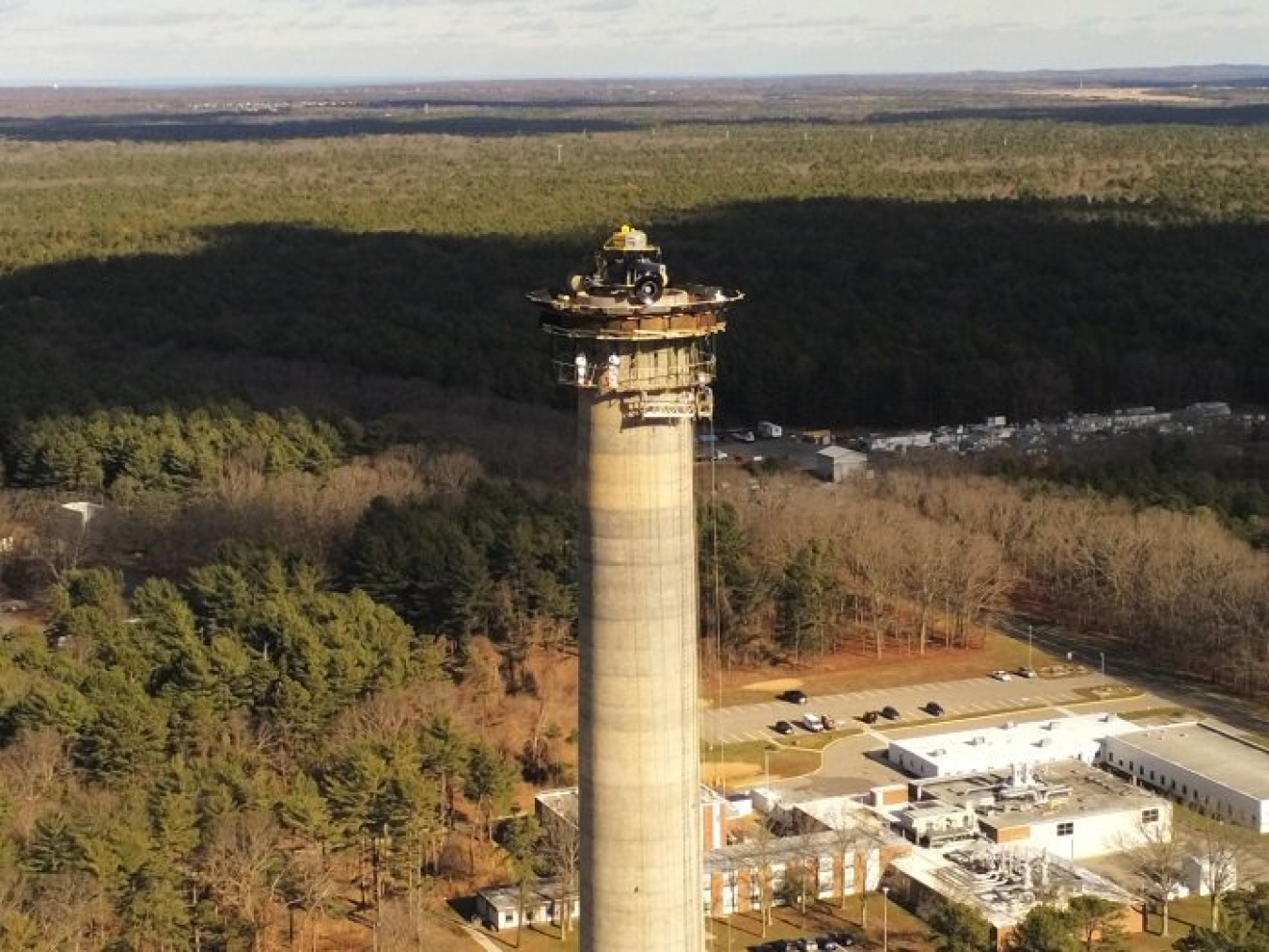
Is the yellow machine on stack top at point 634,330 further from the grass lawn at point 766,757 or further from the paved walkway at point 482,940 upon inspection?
the grass lawn at point 766,757

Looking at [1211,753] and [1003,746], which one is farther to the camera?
[1003,746]

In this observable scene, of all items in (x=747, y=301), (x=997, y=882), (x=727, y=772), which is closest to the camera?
(x=997, y=882)

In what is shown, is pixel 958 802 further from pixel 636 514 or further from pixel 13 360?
pixel 13 360

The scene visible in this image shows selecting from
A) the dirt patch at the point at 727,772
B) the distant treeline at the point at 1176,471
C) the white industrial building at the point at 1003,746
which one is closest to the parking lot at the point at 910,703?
the dirt patch at the point at 727,772

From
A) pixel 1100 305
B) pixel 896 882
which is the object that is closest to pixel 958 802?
pixel 896 882

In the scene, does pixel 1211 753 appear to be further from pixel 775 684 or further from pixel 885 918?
pixel 775 684

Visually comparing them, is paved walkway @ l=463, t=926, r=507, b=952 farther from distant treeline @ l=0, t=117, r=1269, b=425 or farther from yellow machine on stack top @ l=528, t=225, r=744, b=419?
distant treeline @ l=0, t=117, r=1269, b=425

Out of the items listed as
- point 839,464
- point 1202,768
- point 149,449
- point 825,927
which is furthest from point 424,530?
point 839,464
